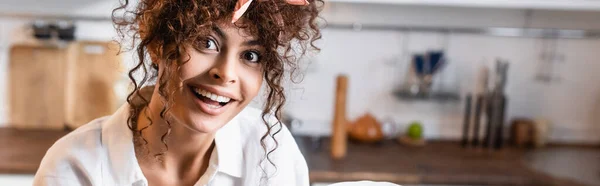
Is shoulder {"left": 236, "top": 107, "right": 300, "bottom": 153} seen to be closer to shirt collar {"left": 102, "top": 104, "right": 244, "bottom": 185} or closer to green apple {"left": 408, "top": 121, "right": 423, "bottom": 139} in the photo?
shirt collar {"left": 102, "top": 104, "right": 244, "bottom": 185}

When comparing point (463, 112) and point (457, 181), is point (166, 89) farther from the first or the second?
point (463, 112)

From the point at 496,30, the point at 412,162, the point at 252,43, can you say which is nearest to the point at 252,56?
the point at 252,43

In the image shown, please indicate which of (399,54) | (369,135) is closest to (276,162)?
(369,135)

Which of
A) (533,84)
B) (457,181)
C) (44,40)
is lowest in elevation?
(457,181)

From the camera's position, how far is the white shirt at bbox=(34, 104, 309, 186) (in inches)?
24.1

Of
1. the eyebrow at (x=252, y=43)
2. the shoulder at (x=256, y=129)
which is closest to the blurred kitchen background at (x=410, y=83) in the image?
the shoulder at (x=256, y=129)

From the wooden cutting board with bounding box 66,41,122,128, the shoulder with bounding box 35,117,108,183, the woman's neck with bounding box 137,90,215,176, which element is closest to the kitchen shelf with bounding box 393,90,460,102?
the wooden cutting board with bounding box 66,41,122,128

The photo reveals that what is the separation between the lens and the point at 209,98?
549 millimetres

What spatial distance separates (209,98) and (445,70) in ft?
3.96

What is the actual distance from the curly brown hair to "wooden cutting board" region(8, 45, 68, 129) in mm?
1050

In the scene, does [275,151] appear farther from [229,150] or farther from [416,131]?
[416,131]

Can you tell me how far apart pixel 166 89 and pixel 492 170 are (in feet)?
3.43

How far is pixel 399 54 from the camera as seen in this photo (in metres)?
1.64

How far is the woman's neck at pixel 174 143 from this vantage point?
63 cm
